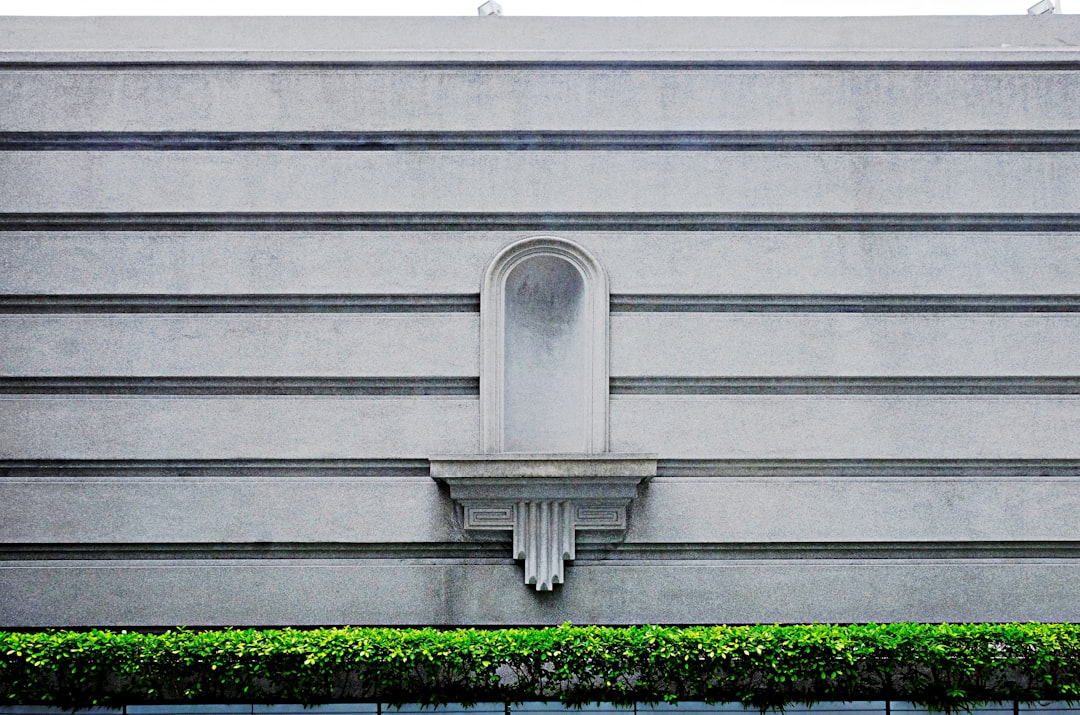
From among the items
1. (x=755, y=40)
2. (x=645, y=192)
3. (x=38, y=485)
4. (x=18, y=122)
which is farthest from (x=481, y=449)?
(x=18, y=122)

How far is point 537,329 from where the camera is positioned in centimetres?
1038

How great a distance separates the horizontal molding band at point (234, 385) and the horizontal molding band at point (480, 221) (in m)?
1.49

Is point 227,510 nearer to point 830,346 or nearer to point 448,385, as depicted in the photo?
point 448,385

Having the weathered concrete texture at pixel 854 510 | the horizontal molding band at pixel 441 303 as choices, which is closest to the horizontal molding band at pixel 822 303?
the horizontal molding band at pixel 441 303

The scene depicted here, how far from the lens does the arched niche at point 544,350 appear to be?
1006 centimetres

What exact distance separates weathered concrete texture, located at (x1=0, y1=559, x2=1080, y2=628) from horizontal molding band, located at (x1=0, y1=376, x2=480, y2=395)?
167cm

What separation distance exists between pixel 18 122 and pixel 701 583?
26.8 ft

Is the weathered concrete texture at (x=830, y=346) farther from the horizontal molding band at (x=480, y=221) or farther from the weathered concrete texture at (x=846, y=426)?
the horizontal molding band at (x=480, y=221)

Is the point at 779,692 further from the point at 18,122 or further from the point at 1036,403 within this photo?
the point at 18,122

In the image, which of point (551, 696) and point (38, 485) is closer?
point (551, 696)

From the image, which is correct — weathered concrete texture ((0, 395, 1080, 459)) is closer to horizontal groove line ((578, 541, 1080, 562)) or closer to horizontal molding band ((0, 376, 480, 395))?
horizontal molding band ((0, 376, 480, 395))

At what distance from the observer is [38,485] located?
10.1 metres
